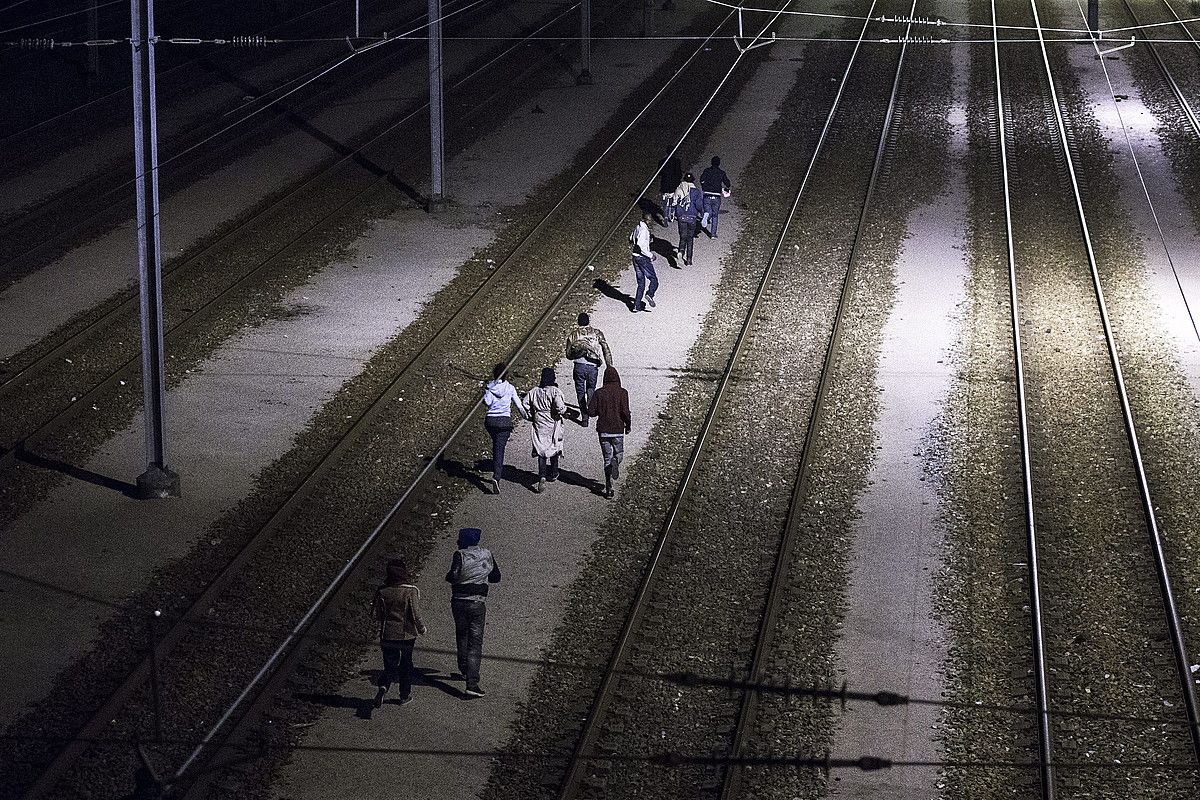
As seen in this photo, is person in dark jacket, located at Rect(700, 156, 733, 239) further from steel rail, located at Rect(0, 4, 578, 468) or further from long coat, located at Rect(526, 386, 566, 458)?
long coat, located at Rect(526, 386, 566, 458)

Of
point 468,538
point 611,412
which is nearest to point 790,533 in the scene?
point 611,412

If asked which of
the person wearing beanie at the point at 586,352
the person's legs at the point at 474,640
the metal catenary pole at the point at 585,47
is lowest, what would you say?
the person's legs at the point at 474,640

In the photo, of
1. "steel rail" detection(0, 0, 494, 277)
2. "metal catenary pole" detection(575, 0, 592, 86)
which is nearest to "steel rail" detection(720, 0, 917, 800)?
"steel rail" detection(0, 0, 494, 277)

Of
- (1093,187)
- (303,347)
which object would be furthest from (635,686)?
(1093,187)

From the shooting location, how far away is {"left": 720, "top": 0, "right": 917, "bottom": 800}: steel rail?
1297 centimetres

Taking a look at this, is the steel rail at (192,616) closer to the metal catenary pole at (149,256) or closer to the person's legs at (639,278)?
the metal catenary pole at (149,256)

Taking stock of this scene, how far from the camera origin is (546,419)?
17781 millimetres

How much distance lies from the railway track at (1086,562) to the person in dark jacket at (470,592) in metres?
4.80

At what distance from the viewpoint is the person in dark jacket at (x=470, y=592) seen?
43.1ft

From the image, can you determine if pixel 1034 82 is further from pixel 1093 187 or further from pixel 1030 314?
pixel 1030 314

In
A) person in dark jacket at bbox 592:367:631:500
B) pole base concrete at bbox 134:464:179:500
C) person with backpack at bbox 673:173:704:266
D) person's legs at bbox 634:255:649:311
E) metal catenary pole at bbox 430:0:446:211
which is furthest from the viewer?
metal catenary pole at bbox 430:0:446:211

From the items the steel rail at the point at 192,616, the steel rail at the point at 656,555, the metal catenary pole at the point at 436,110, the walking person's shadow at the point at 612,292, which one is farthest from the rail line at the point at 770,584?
the metal catenary pole at the point at 436,110

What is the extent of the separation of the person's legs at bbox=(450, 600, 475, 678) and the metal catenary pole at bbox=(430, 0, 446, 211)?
16964 millimetres

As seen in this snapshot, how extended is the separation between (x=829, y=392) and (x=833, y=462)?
8.36 feet
